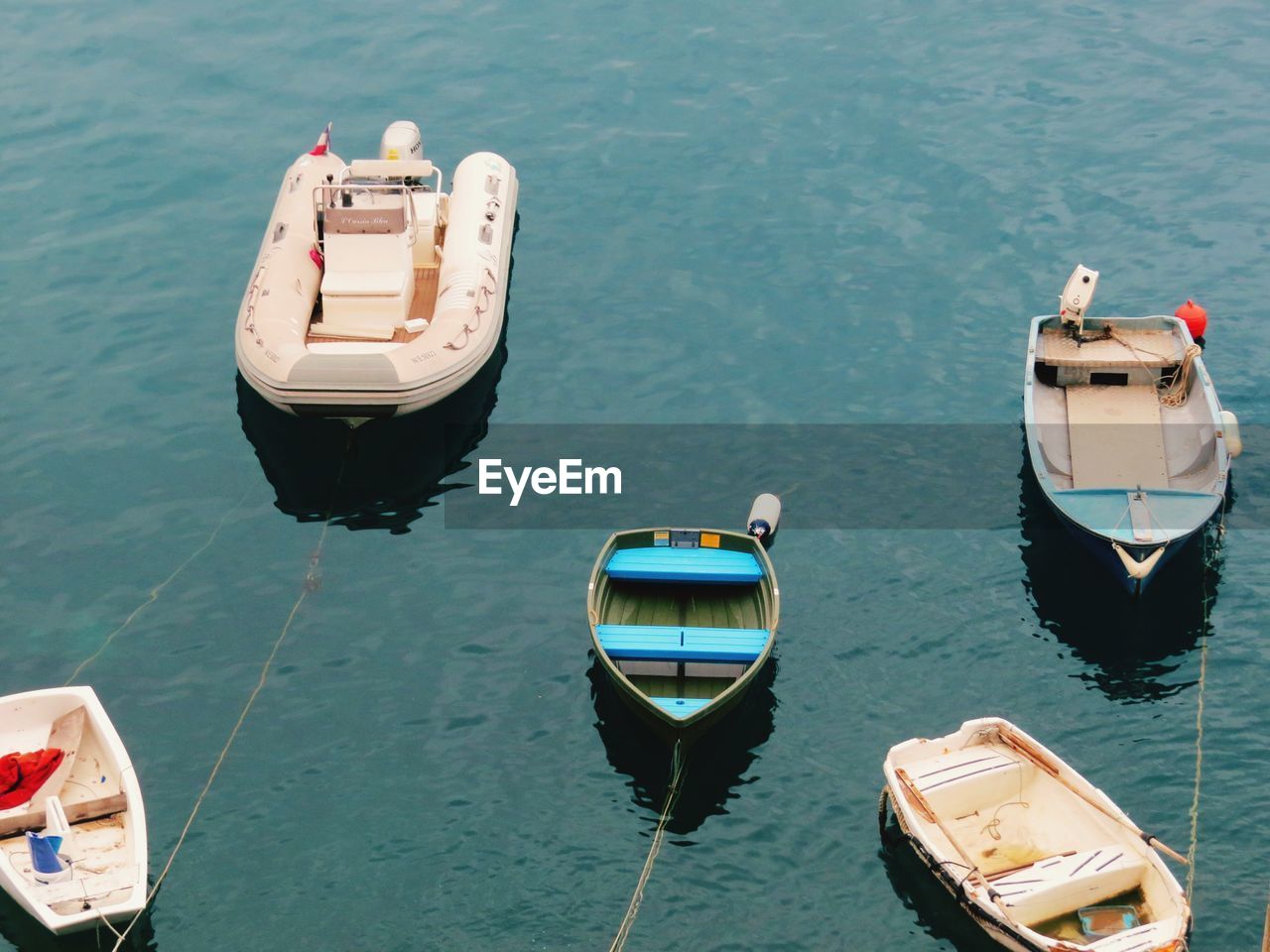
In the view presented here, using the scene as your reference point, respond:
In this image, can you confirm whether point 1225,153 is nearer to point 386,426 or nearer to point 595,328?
point 595,328

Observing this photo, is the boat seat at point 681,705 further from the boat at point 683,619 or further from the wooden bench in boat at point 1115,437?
the wooden bench in boat at point 1115,437

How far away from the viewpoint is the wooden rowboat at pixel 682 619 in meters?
25.8

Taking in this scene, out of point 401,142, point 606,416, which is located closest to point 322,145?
point 401,142

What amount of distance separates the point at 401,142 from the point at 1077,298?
677 inches

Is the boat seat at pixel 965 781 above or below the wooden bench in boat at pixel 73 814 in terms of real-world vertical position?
below

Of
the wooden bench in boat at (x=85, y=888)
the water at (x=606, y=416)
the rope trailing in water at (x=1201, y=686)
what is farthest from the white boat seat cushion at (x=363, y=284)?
the rope trailing in water at (x=1201, y=686)

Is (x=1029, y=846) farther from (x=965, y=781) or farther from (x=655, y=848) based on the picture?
(x=655, y=848)

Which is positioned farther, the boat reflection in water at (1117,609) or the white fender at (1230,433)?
the white fender at (1230,433)

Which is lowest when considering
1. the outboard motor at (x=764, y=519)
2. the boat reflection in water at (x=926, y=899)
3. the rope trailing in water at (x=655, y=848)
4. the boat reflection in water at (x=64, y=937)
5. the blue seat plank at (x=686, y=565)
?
the boat reflection in water at (x=926, y=899)

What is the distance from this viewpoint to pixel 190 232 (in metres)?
40.4

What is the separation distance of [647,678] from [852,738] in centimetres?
346

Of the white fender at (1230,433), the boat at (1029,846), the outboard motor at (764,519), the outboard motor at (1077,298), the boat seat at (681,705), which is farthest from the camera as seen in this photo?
the outboard motor at (1077,298)

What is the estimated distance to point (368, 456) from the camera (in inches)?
1319

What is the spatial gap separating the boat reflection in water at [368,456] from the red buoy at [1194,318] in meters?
14.9
